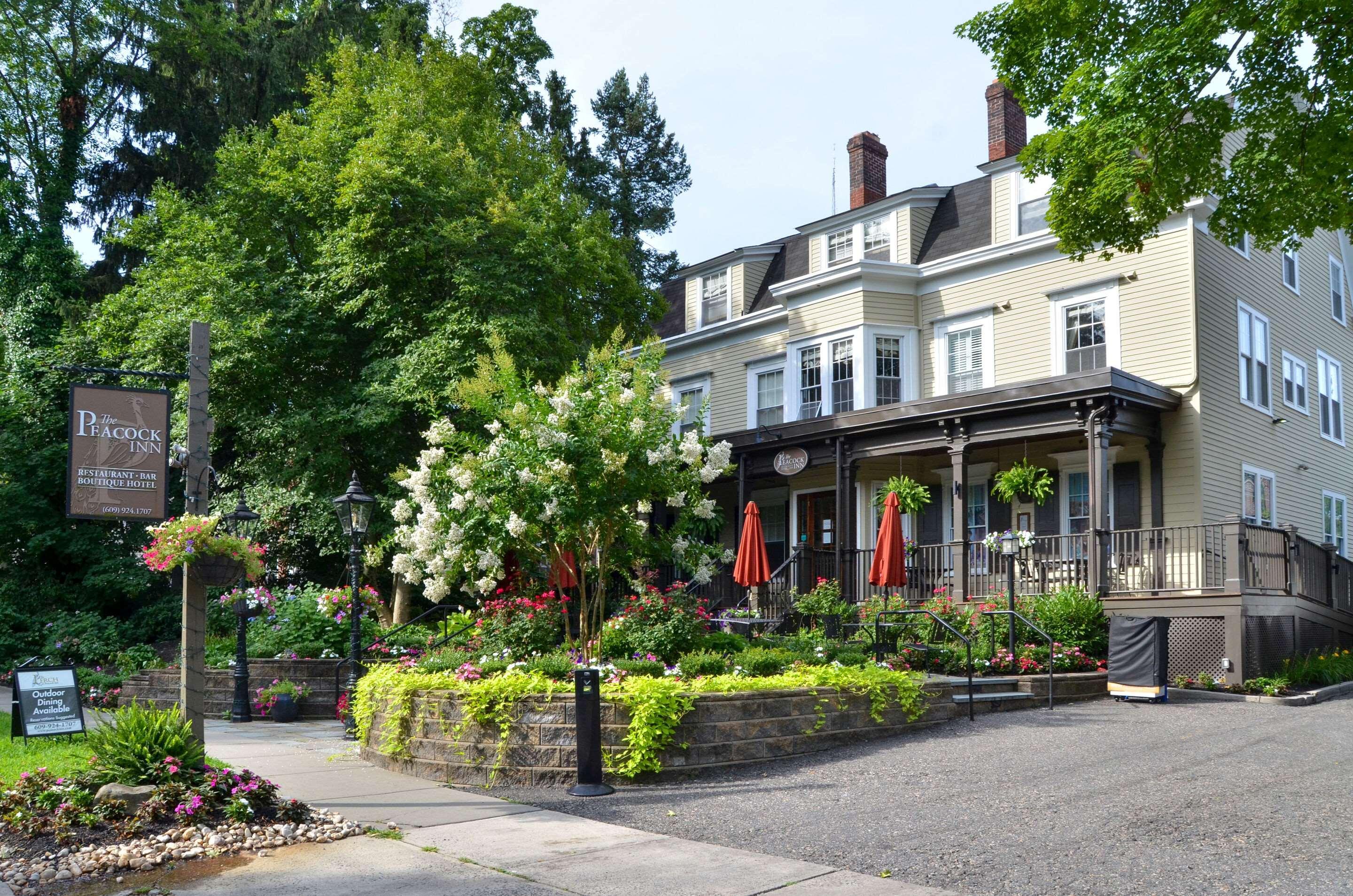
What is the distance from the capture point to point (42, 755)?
1106 cm

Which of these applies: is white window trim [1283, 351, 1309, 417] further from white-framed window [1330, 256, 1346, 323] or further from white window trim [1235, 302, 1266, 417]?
white-framed window [1330, 256, 1346, 323]

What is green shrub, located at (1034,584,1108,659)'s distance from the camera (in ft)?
51.1

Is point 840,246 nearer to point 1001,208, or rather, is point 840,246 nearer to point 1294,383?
point 1001,208

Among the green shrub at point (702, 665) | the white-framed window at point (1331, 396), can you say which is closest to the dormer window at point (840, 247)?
the white-framed window at point (1331, 396)

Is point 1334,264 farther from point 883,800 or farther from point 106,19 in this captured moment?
point 106,19

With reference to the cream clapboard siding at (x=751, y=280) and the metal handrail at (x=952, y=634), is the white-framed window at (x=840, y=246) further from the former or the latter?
the metal handrail at (x=952, y=634)

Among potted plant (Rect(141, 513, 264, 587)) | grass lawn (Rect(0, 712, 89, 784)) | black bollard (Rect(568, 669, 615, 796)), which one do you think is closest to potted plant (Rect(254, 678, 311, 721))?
grass lawn (Rect(0, 712, 89, 784))

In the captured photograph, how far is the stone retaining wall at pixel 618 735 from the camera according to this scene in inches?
388

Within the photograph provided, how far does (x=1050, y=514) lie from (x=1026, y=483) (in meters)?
1.08

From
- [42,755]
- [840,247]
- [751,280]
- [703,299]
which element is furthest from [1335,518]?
[42,755]

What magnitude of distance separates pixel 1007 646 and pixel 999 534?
502cm

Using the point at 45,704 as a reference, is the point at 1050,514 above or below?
above

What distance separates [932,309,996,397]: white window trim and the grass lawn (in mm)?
15896

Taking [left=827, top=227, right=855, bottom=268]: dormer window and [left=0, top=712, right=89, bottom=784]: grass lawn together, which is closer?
[left=0, top=712, right=89, bottom=784]: grass lawn
